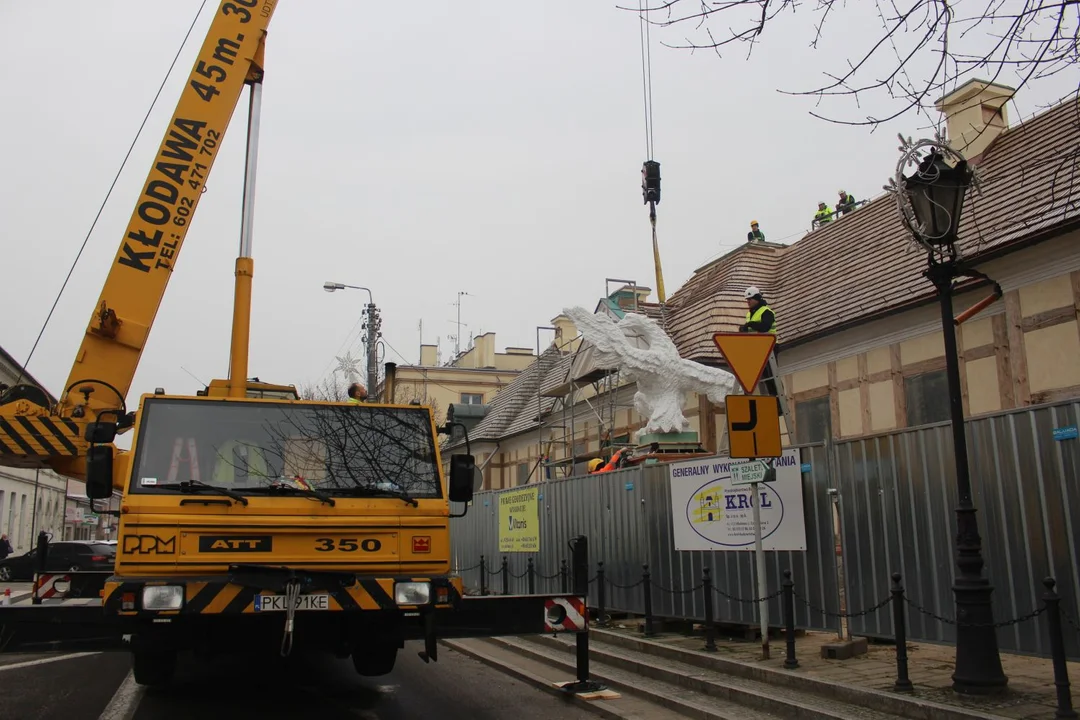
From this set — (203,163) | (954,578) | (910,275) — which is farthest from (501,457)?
(954,578)

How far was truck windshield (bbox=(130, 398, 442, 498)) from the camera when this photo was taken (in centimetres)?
681

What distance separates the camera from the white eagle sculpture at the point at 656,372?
15.6 m

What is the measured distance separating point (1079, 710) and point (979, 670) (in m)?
0.77

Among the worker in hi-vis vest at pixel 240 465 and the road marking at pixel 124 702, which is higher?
the worker in hi-vis vest at pixel 240 465

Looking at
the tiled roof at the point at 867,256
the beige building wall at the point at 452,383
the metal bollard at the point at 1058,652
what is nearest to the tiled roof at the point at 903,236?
the tiled roof at the point at 867,256

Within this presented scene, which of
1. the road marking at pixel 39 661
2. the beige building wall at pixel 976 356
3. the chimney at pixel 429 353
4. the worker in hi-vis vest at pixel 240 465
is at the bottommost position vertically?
the road marking at pixel 39 661

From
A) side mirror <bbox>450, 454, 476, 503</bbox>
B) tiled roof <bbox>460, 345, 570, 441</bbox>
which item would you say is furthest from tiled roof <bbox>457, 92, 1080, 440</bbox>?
side mirror <bbox>450, 454, 476, 503</bbox>

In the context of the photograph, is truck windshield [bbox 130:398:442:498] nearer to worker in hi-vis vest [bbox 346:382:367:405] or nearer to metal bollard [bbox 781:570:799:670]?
worker in hi-vis vest [bbox 346:382:367:405]

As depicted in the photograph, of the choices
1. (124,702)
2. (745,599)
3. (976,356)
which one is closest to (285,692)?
(124,702)

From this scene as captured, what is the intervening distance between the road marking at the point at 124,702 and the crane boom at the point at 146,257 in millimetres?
2412

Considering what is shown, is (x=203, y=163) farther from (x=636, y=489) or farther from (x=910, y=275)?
(x=910, y=275)

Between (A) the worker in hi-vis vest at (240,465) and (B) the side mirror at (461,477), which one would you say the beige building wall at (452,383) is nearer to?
(B) the side mirror at (461,477)

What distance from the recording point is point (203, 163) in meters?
10.7

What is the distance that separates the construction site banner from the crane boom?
262 inches
